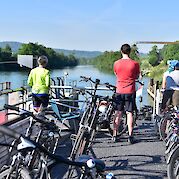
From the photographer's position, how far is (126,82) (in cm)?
579

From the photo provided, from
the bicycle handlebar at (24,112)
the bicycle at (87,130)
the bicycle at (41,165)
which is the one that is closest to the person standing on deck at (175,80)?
the bicycle at (87,130)

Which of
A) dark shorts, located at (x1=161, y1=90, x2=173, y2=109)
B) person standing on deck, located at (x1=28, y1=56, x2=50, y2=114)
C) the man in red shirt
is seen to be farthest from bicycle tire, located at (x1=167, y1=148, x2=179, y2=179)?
person standing on deck, located at (x1=28, y1=56, x2=50, y2=114)

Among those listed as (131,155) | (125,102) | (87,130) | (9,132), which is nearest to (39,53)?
(125,102)

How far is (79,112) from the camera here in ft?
18.7

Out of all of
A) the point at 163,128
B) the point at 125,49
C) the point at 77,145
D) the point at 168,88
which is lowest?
the point at 163,128

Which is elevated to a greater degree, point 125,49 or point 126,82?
point 125,49

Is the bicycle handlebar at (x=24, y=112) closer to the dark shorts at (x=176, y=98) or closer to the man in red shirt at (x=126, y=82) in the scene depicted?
the man in red shirt at (x=126, y=82)

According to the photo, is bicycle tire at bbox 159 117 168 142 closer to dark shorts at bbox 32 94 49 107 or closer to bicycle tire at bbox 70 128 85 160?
dark shorts at bbox 32 94 49 107

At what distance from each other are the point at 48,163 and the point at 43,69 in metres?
4.04

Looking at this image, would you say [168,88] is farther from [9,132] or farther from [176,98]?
[9,132]

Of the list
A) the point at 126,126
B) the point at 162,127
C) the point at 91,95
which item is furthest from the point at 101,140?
the point at 91,95

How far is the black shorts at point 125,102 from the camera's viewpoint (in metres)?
5.83

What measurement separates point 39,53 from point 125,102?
144ft

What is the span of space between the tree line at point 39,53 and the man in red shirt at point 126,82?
36187mm
